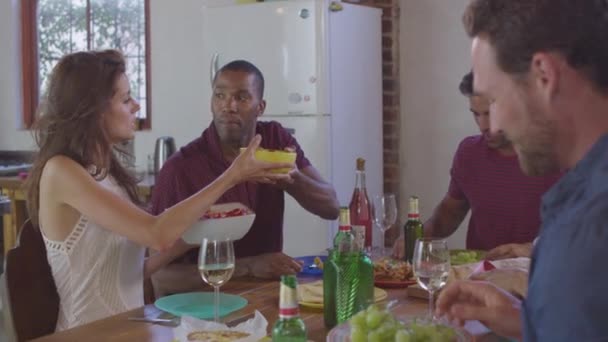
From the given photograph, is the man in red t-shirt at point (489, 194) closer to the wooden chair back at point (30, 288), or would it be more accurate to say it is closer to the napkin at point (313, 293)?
the napkin at point (313, 293)

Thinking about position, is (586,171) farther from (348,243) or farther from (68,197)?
(68,197)

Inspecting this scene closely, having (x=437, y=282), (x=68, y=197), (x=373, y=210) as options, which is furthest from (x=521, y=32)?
(x=373, y=210)

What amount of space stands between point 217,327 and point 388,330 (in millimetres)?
440

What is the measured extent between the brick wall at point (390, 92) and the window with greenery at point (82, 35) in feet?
5.75

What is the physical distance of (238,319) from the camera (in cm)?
185

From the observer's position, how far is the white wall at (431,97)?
4484 millimetres

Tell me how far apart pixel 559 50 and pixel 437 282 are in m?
0.82

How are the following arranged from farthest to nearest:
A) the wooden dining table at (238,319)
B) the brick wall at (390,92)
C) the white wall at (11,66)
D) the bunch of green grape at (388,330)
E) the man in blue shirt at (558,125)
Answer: the white wall at (11,66), the brick wall at (390,92), the wooden dining table at (238,319), the bunch of green grape at (388,330), the man in blue shirt at (558,125)

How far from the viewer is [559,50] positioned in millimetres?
1033

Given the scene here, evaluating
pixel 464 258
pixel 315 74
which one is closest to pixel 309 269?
pixel 464 258

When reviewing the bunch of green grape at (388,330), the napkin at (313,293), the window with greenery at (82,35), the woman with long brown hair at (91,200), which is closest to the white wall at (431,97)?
the window with greenery at (82,35)

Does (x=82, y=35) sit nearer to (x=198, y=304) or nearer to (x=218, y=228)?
(x=218, y=228)

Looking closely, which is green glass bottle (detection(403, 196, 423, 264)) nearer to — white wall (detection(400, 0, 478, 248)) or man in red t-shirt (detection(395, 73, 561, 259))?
man in red t-shirt (detection(395, 73, 561, 259))

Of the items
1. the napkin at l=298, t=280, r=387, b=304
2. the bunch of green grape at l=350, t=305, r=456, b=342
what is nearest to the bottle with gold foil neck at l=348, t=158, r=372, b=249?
the napkin at l=298, t=280, r=387, b=304
